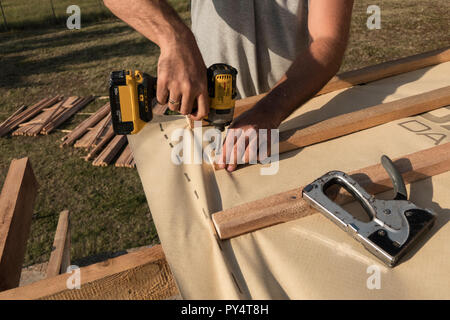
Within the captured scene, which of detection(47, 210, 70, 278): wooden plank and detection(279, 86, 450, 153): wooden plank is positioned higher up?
detection(279, 86, 450, 153): wooden plank

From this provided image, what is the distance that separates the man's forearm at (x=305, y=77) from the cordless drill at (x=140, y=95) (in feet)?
0.68

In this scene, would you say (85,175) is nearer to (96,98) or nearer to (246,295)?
(96,98)

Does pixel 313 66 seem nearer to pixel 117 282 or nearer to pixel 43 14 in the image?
pixel 117 282

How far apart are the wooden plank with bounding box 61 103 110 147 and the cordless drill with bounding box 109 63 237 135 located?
165 inches

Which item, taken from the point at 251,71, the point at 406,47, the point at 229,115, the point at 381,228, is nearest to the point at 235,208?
the point at 381,228

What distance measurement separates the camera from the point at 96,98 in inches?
261

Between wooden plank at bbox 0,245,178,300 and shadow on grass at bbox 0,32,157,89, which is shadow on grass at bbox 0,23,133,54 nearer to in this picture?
shadow on grass at bbox 0,32,157,89

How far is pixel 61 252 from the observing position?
2.39m

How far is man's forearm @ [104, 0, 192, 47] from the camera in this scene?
4.94 feet

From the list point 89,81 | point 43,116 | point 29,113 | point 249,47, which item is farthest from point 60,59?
point 249,47

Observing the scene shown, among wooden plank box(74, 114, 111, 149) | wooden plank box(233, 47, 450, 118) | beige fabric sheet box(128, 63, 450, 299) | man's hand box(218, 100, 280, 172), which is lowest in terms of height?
wooden plank box(74, 114, 111, 149)

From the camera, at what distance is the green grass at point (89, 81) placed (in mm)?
3771

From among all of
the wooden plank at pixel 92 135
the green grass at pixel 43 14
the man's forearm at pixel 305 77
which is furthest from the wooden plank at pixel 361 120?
the green grass at pixel 43 14

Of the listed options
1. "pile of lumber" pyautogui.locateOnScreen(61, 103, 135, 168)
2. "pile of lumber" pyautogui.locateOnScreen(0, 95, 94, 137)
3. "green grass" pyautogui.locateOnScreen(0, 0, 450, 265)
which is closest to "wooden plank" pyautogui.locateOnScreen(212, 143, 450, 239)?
"green grass" pyautogui.locateOnScreen(0, 0, 450, 265)
